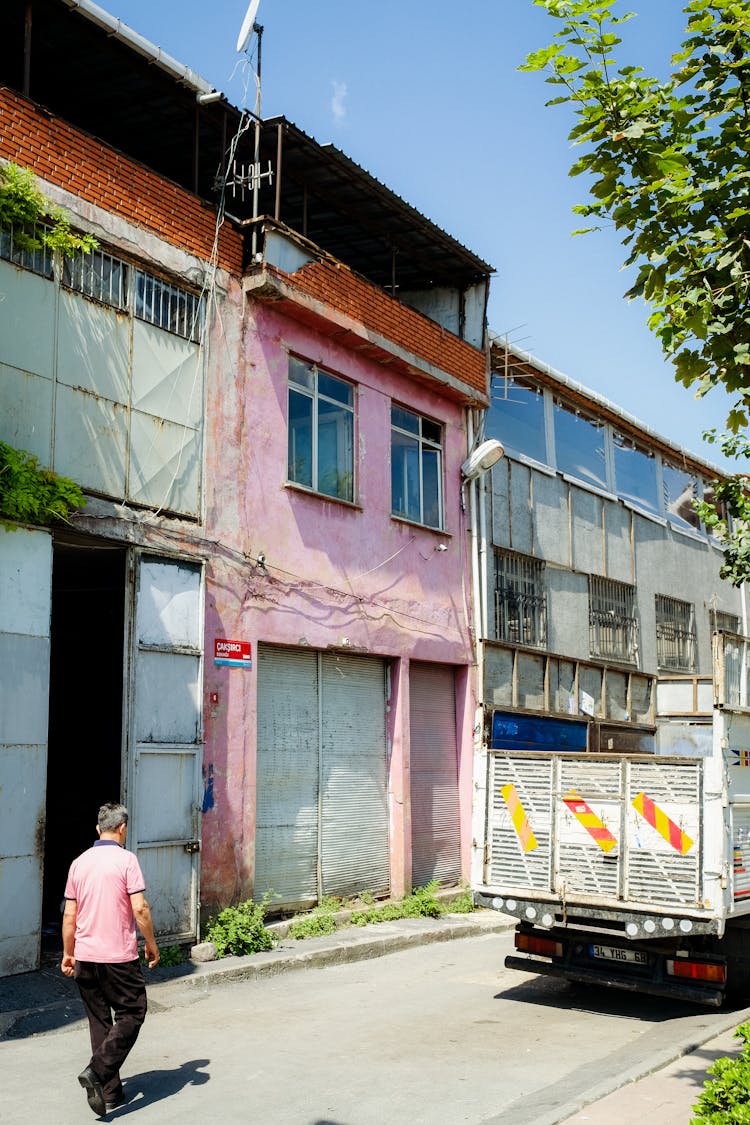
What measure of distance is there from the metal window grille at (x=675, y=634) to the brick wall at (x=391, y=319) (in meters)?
7.75

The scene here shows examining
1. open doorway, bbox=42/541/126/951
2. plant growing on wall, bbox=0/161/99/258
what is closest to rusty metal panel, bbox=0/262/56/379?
plant growing on wall, bbox=0/161/99/258

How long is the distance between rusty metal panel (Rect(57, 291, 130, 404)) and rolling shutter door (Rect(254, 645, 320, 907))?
11.7ft

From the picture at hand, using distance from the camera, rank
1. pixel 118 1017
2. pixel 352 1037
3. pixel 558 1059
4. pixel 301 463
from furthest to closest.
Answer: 1. pixel 301 463
2. pixel 352 1037
3. pixel 558 1059
4. pixel 118 1017

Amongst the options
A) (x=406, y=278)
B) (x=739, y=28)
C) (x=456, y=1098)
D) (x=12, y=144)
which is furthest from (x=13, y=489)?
(x=406, y=278)

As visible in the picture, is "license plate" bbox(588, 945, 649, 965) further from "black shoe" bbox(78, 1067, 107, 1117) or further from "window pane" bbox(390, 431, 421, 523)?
"window pane" bbox(390, 431, 421, 523)

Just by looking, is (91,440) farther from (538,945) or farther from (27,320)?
(538,945)

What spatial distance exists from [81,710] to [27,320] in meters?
5.83

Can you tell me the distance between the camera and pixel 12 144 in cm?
1013

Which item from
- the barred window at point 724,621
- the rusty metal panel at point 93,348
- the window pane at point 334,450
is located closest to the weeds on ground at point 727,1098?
the rusty metal panel at point 93,348

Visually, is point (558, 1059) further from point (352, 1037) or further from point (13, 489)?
point (13, 489)

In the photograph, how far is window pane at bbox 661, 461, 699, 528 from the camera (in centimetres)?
2412

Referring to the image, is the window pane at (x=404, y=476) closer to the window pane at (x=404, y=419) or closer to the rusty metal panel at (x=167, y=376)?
the window pane at (x=404, y=419)

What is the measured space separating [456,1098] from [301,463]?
8530 mm

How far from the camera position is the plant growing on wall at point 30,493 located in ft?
30.9
